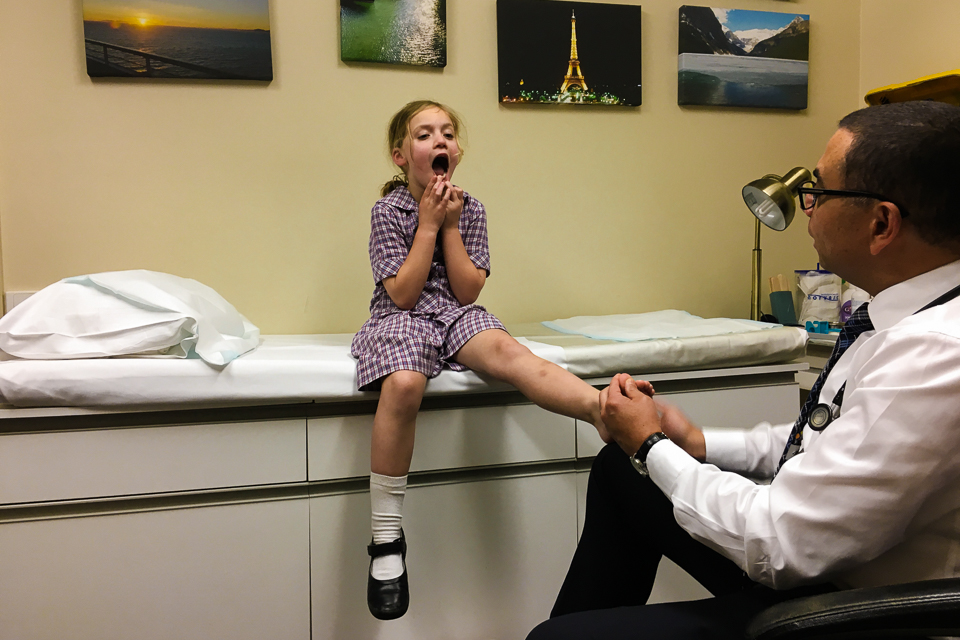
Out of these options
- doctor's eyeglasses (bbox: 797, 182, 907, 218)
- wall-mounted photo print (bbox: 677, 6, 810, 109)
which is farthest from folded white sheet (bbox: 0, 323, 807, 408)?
wall-mounted photo print (bbox: 677, 6, 810, 109)

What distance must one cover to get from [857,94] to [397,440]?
2273mm

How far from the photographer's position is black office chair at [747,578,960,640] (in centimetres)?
51

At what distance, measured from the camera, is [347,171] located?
194cm

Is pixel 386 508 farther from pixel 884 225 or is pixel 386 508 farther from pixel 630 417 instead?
pixel 884 225

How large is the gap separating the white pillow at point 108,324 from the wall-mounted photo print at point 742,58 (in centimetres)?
179

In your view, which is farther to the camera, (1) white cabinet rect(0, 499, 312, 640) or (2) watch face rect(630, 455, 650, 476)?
(1) white cabinet rect(0, 499, 312, 640)

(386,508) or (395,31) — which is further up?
(395,31)

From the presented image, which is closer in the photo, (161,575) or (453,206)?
(161,575)

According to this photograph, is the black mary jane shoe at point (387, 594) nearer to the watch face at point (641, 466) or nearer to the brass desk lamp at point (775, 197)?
the watch face at point (641, 466)

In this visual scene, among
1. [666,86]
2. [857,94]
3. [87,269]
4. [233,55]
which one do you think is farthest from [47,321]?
[857,94]

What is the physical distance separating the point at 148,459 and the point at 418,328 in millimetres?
587

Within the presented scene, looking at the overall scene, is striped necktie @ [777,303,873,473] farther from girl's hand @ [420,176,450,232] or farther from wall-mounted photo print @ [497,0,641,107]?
wall-mounted photo print @ [497,0,641,107]

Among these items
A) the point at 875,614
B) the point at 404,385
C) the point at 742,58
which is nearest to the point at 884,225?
the point at 875,614

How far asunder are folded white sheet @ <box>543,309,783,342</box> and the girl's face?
0.59 meters
